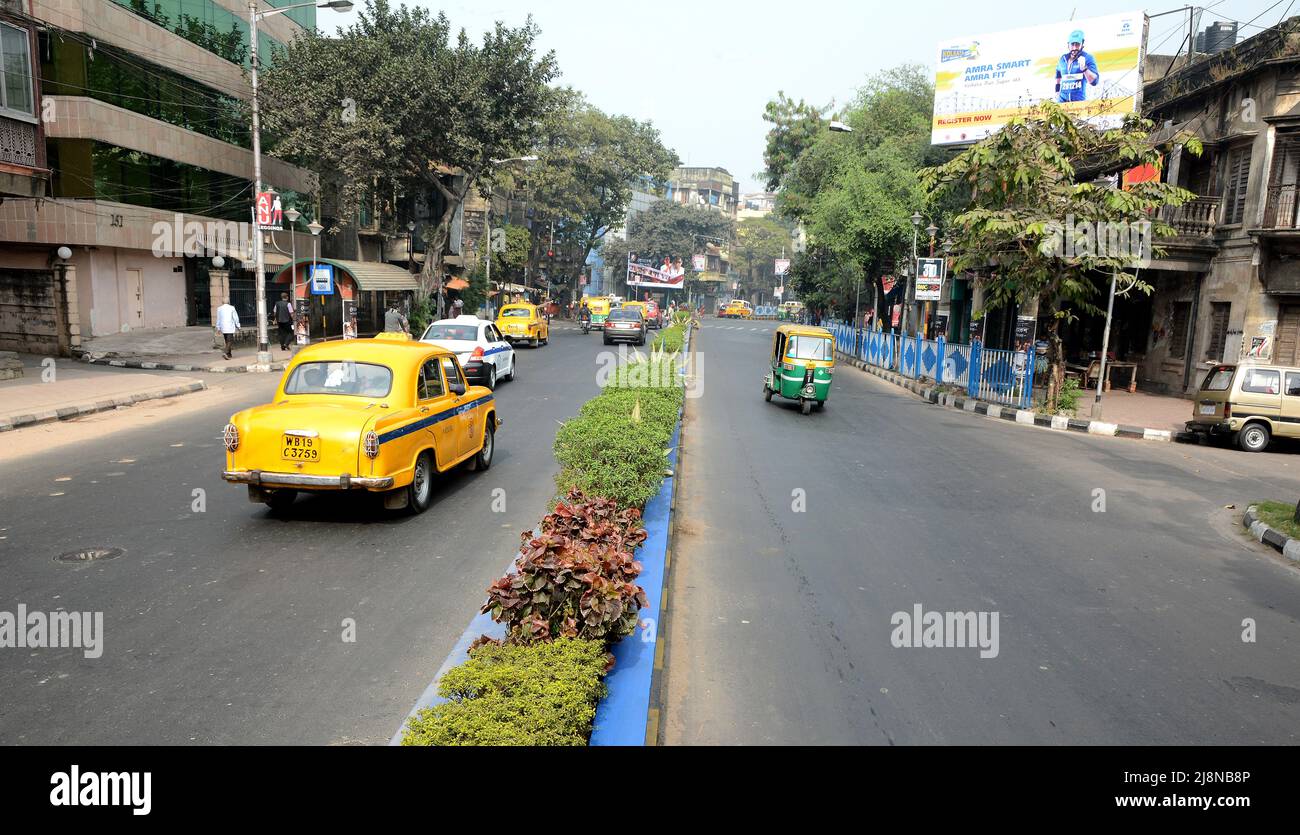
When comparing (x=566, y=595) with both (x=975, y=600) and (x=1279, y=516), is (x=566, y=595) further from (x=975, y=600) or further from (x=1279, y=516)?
(x=1279, y=516)

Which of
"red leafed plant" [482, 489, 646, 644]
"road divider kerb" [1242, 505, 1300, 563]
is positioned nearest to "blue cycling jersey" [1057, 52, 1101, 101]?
"road divider kerb" [1242, 505, 1300, 563]

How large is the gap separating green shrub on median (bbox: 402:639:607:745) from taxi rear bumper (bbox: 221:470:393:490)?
12.5ft

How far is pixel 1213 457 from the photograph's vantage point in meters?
15.4

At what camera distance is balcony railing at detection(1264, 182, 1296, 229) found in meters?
20.7

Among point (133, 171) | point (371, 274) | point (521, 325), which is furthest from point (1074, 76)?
point (133, 171)

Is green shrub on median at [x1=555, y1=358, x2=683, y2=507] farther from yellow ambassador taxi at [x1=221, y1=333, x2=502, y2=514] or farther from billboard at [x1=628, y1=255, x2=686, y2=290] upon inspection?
billboard at [x1=628, y1=255, x2=686, y2=290]

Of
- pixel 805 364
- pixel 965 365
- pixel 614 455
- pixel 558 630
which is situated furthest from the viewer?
pixel 965 365

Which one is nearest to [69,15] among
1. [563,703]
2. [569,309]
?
[563,703]

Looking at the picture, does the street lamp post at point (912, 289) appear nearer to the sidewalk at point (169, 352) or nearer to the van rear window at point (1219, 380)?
the van rear window at point (1219, 380)

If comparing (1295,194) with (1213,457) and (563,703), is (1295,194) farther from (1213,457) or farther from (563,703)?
(563,703)

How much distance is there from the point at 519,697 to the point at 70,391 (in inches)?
666

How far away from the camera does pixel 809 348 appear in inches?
722

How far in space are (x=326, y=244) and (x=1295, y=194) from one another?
37.0m

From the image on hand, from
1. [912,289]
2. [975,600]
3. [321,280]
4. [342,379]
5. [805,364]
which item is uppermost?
[912,289]
